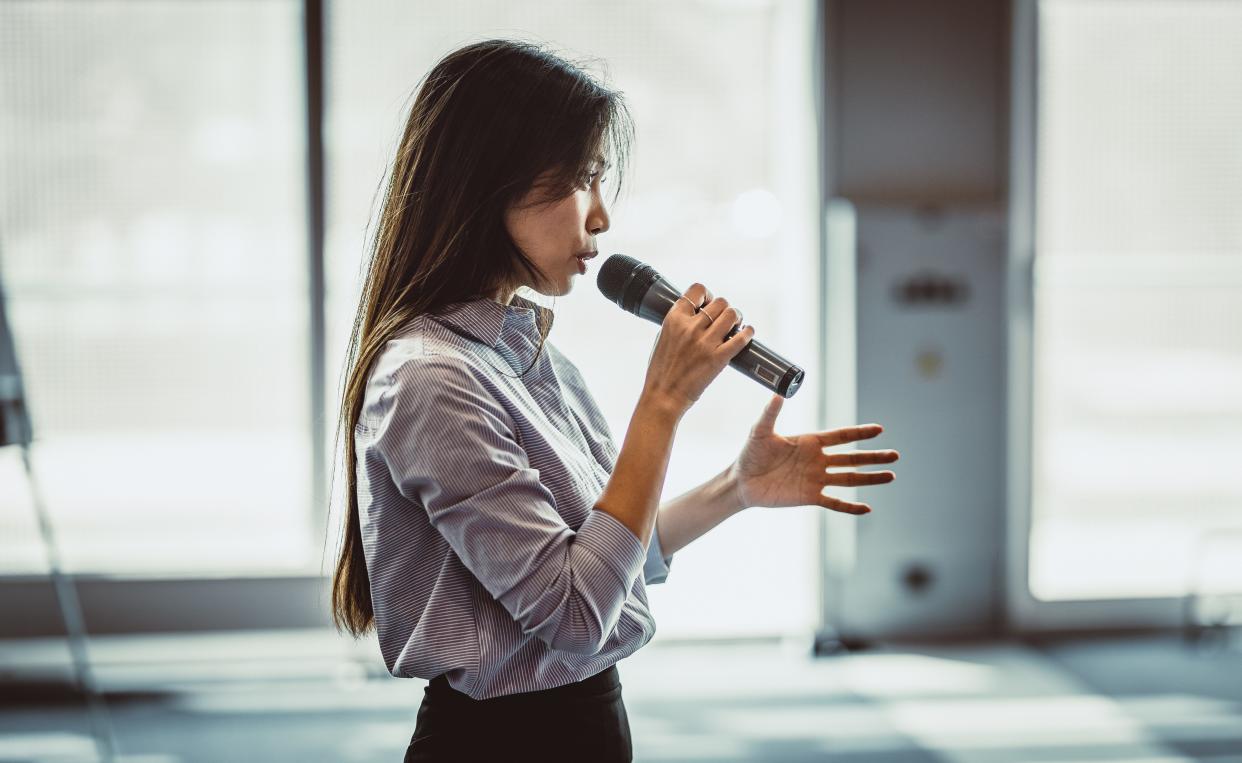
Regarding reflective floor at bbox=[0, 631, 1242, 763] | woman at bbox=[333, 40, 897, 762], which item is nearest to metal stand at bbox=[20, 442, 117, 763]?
reflective floor at bbox=[0, 631, 1242, 763]

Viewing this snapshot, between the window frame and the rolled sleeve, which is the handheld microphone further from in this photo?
the window frame

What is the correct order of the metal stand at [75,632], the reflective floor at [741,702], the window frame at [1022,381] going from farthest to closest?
the window frame at [1022,381] → the reflective floor at [741,702] → the metal stand at [75,632]

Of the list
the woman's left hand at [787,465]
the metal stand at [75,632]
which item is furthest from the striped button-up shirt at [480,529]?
the metal stand at [75,632]

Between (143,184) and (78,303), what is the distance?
0.46 metres

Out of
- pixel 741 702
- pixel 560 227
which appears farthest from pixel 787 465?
pixel 741 702

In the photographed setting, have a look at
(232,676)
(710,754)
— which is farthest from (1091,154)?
(232,676)

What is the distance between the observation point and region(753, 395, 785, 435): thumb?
1168 mm

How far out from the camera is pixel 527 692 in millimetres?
978

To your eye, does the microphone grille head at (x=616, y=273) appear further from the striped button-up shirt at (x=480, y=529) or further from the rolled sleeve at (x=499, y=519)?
the rolled sleeve at (x=499, y=519)

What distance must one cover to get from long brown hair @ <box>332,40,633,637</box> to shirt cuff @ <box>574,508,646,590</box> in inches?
10.7

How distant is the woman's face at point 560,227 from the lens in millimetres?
986

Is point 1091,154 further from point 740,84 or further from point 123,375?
point 123,375

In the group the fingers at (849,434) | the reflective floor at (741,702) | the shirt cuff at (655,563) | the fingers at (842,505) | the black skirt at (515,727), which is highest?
the fingers at (849,434)

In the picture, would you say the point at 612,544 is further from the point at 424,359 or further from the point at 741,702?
the point at 741,702
